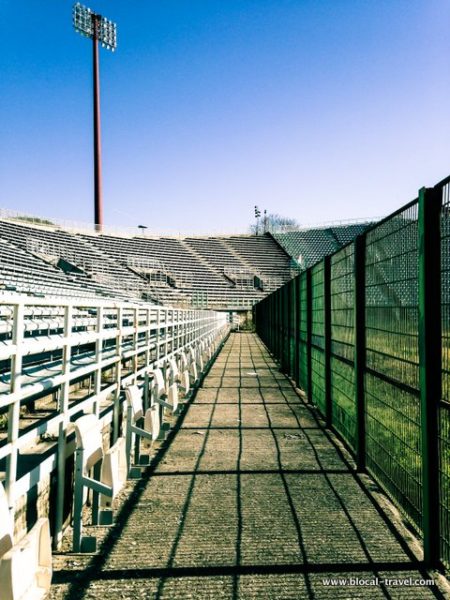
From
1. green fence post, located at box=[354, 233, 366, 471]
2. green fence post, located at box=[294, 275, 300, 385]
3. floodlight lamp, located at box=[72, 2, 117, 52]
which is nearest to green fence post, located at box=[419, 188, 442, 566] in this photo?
green fence post, located at box=[354, 233, 366, 471]

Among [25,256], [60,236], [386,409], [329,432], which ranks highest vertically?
[60,236]

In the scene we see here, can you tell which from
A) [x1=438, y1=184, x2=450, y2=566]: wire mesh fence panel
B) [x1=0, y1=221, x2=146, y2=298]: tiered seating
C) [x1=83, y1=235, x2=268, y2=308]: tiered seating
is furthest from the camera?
[x1=83, y1=235, x2=268, y2=308]: tiered seating

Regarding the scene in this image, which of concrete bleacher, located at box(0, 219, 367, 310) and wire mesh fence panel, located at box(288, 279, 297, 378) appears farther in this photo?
concrete bleacher, located at box(0, 219, 367, 310)

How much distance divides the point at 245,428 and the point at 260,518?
2640 mm

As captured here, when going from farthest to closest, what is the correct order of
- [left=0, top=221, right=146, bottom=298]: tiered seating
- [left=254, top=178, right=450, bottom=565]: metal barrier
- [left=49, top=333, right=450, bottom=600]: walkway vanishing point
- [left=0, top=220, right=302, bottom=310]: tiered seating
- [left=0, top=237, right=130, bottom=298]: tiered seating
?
1. [left=0, top=221, right=146, bottom=298]: tiered seating
2. [left=0, top=220, right=302, bottom=310]: tiered seating
3. [left=0, top=237, right=130, bottom=298]: tiered seating
4. [left=254, top=178, right=450, bottom=565]: metal barrier
5. [left=49, top=333, right=450, bottom=600]: walkway vanishing point

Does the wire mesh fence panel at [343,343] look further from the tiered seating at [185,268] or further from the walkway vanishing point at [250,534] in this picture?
the tiered seating at [185,268]

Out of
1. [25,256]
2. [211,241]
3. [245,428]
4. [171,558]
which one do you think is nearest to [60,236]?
[25,256]

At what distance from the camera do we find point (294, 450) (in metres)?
5.00

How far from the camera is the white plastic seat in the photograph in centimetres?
168

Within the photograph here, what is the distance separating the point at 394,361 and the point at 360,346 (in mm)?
918

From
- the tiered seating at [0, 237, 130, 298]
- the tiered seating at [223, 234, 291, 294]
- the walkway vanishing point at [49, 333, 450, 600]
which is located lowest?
the walkway vanishing point at [49, 333, 450, 600]

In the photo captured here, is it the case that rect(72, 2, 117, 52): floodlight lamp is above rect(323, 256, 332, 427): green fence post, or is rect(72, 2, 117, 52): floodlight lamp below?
above

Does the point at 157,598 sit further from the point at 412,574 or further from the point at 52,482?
the point at 412,574

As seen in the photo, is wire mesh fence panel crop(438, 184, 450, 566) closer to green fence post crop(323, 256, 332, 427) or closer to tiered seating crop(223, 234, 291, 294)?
green fence post crop(323, 256, 332, 427)
